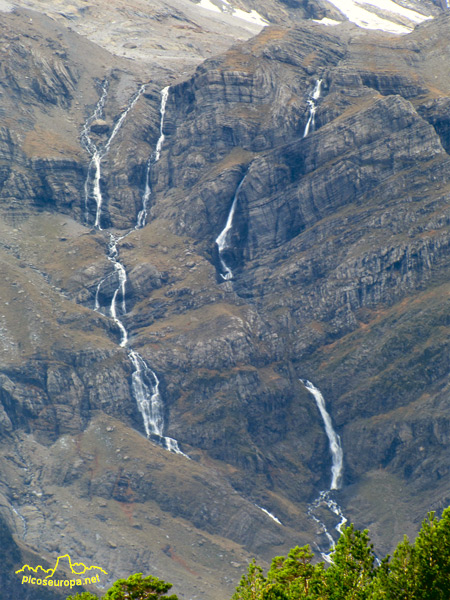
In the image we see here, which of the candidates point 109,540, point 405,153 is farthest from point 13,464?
point 405,153

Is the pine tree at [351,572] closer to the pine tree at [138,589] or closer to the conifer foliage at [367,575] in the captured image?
the conifer foliage at [367,575]

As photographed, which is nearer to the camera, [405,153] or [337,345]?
[337,345]

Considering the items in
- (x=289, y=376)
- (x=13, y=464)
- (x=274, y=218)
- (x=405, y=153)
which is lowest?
(x=13, y=464)

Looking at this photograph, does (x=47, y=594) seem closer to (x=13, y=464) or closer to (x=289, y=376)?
(x=13, y=464)

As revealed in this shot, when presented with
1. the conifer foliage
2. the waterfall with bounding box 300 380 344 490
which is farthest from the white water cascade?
the conifer foliage

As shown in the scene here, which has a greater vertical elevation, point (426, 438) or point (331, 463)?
point (426, 438)

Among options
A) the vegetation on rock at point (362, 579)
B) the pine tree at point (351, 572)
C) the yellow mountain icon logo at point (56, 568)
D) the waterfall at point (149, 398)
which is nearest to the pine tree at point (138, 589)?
the vegetation on rock at point (362, 579)

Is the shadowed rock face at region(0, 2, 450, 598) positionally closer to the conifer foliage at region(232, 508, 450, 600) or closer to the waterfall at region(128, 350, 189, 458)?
the waterfall at region(128, 350, 189, 458)

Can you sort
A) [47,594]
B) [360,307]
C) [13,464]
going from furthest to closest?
[360,307]
[13,464]
[47,594]

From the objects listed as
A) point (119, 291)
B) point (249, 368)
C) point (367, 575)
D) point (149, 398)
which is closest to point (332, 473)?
point (249, 368)

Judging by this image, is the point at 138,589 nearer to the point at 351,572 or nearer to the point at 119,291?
the point at 351,572
